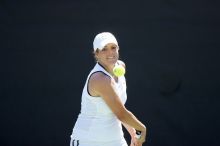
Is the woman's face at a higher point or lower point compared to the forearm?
higher

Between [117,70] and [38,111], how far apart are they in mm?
2174

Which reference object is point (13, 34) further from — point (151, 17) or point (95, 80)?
point (95, 80)

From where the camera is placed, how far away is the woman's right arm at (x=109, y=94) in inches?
142

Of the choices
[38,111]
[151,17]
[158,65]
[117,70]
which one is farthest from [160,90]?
[117,70]

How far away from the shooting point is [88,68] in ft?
18.8

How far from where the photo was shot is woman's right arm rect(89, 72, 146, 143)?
3604mm

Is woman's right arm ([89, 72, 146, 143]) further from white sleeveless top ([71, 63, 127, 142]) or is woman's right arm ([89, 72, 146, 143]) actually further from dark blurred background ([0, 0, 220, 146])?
dark blurred background ([0, 0, 220, 146])

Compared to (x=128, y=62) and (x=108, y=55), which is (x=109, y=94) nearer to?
(x=108, y=55)

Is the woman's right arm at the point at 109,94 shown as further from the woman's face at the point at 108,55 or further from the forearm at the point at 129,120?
the woman's face at the point at 108,55

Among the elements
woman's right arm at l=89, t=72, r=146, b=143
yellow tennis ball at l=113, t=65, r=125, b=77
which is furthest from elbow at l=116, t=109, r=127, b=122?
yellow tennis ball at l=113, t=65, r=125, b=77

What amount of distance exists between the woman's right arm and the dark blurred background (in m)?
2.03

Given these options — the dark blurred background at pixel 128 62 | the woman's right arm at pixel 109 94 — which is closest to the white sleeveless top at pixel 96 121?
the woman's right arm at pixel 109 94

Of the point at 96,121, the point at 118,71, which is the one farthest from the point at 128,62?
the point at 96,121

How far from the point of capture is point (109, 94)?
11.8 feet
